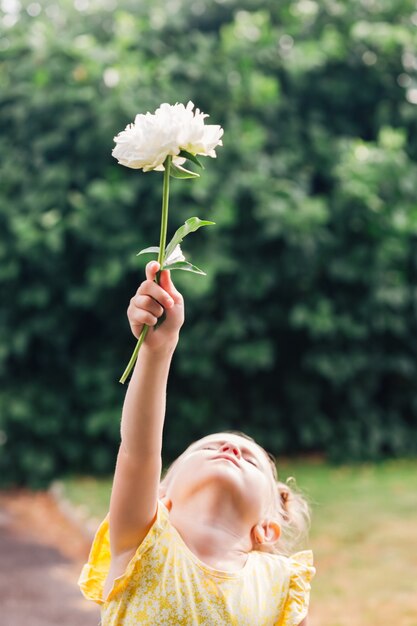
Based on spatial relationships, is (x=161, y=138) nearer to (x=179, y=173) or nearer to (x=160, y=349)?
(x=179, y=173)

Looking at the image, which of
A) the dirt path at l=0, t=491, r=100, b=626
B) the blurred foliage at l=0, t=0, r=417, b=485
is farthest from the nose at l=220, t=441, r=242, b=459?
the blurred foliage at l=0, t=0, r=417, b=485

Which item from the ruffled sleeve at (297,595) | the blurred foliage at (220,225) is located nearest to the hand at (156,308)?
the ruffled sleeve at (297,595)

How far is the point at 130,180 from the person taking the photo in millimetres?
7145

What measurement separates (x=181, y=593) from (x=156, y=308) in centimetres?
60

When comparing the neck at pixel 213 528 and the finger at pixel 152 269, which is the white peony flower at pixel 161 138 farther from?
the neck at pixel 213 528

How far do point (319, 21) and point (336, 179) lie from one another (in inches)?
61.0

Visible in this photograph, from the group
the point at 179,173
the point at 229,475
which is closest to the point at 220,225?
the point at 229,475

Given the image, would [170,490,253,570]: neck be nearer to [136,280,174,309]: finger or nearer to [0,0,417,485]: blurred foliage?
[136,280,174,309]: finger

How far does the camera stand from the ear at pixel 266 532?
6.60 ft

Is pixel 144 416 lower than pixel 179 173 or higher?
lower

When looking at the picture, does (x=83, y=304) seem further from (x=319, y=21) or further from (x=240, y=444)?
(x=240, y=444)

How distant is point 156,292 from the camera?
5.25 ft

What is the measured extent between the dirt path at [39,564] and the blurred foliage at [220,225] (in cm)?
65

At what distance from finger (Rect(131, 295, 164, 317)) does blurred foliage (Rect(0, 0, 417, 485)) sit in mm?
5117
